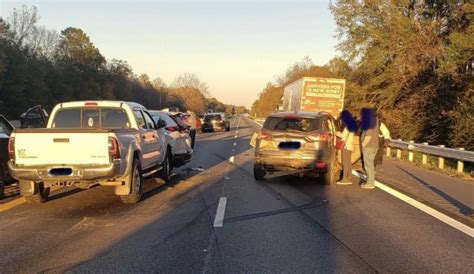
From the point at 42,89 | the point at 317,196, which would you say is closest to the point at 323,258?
the point at 317,196

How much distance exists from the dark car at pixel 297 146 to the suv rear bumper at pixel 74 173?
4671 mm

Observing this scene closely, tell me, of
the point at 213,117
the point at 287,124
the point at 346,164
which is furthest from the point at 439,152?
the point at 213,117

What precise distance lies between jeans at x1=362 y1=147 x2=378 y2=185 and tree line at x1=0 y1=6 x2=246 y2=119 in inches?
1908

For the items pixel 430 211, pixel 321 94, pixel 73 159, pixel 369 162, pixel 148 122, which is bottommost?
pixel 430 211

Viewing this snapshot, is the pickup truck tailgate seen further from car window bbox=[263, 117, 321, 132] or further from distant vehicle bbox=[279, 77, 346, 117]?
distant vehicle bbox=[279, 77, 346, 117]

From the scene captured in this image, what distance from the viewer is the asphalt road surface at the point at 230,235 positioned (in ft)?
19.1

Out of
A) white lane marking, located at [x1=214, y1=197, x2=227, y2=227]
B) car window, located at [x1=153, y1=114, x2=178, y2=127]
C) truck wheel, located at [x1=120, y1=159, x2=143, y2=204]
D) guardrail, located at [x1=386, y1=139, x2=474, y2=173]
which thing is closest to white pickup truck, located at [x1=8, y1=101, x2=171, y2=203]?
truck wheel, located at [x1=120, y1=159, x2=143, y2=204]

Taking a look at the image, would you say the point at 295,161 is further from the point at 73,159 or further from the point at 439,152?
the point at 439,152

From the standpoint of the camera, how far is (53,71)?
2953 inches

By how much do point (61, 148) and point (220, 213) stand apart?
9.20ft

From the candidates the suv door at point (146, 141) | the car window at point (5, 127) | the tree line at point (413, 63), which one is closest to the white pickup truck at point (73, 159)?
the suv door at point (146, 141)

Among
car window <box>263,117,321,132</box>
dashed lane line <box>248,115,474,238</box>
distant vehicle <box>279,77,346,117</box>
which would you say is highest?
distant vehicle <box>279,77,346,117</box>

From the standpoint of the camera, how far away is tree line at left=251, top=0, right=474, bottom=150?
27.1m

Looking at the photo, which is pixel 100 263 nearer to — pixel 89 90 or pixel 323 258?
pixel 323 258
